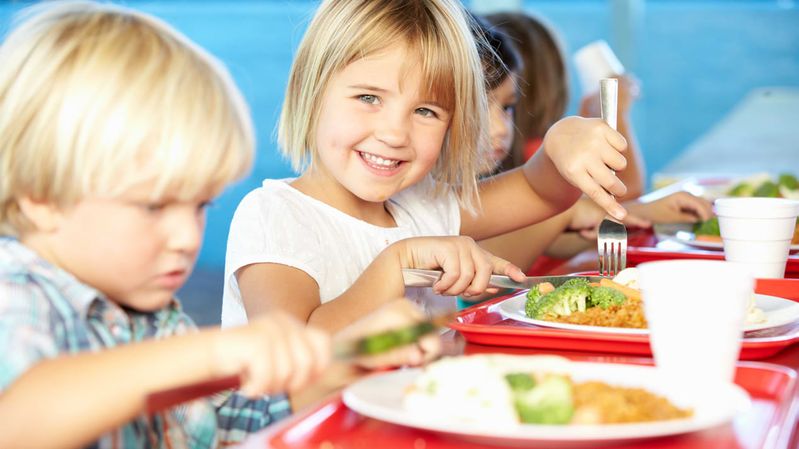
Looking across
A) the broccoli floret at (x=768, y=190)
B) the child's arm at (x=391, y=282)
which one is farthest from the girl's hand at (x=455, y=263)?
the broccoli floret at (x=768, y=190)

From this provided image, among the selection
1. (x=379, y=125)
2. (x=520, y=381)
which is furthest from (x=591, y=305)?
(x=379, y=125)

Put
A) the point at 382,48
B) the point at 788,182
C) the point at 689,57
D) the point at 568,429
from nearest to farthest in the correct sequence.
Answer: the point at 568,429, the point at 382,48, the point at 788,182, the point at 689,57

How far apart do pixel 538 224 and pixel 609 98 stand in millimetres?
916

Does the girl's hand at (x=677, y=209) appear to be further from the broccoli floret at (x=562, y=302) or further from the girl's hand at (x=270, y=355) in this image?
the girl's hand at (x=270, y=355)

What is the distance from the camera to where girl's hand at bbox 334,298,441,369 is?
37.8 inches

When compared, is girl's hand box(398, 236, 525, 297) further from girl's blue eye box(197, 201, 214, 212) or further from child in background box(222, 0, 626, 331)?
girl's blue eye box(197, 201, 214, 212)

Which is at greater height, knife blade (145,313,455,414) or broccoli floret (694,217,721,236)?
broccoli floret (694,217,721,236)

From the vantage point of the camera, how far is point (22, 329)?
36.0 inches

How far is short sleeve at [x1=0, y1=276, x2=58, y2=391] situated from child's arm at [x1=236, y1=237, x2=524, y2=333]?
0.55 m

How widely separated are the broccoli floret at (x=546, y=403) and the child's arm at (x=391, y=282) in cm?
60

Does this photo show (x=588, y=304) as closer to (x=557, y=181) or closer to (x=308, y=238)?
(x=308, y=238)

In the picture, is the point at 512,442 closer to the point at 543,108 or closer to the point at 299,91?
the point at 299,91

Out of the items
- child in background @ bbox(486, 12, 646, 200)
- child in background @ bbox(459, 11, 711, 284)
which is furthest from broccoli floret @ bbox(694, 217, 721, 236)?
child in background @ bbox(486, 12, 646, 200)

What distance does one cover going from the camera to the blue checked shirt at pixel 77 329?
2.98 feet
